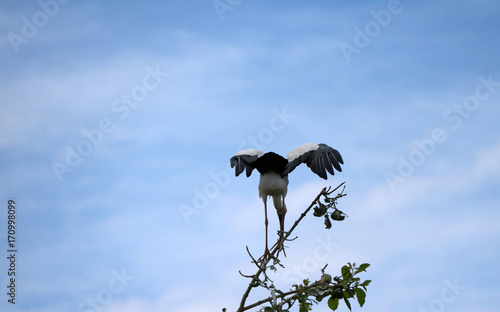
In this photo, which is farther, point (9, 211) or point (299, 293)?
point (9, 211)

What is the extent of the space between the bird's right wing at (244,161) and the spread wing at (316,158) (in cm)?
42

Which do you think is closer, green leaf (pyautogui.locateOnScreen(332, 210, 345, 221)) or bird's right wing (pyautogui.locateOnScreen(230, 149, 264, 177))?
green leaf (pyautogui.locateOnScreen(332, 210, 345, 221))

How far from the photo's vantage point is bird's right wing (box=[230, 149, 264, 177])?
22.4 feet

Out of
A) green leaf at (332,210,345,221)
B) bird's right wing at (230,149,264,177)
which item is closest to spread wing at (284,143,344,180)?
bird's right wing at (230,149,264,177)

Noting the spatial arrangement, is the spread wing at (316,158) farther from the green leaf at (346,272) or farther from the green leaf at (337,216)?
the green leaf at (346,272)

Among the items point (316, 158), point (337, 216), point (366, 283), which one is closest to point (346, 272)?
point (366, 283)

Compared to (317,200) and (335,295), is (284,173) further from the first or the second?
(335,295)

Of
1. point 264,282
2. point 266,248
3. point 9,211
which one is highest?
point 9,211

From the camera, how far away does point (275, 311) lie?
157 inches

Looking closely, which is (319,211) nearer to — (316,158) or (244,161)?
(316,158)

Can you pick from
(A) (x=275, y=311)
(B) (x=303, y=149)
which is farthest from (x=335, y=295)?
(B) (x=303, y=149)

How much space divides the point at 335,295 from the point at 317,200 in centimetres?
88

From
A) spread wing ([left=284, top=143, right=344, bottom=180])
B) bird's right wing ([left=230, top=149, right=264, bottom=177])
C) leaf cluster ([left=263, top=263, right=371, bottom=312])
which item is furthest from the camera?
bird's right wing ([left=230, top=149, right=264, bottom=177])

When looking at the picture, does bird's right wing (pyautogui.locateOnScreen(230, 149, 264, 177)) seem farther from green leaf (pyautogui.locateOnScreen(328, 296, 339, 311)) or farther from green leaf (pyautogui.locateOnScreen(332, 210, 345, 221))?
green leaf (pyautogui.locateOnScreen(328, 296, 339, 311))
